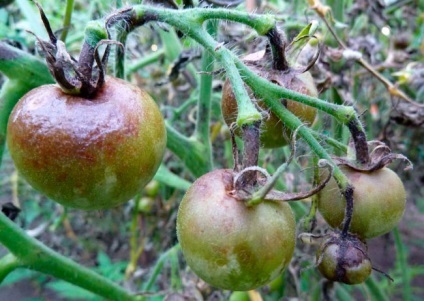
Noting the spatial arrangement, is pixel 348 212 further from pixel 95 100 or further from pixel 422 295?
pixel 422 295

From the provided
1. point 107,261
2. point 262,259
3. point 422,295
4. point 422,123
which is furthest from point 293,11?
point 422,295

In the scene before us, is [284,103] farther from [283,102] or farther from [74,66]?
[74,66]

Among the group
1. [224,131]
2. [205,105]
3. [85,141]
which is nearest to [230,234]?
[85,141]

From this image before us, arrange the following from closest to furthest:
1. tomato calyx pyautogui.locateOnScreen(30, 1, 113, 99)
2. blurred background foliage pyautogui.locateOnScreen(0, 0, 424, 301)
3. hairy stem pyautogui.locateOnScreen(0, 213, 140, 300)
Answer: tomato calyx pyautogui.locateOnScreen(30, 1, 113, 99) < hairy stem pyautogui.locateOnScreen(0, 213, 140, 300) < blurred background foliage pyautogui.locateOnScreen(0, 0, 424, 301)

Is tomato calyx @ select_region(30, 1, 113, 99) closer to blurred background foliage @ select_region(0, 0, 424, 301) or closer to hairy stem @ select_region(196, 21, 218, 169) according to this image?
blurred background foliage @ select_region(0, 0, 424, 301)

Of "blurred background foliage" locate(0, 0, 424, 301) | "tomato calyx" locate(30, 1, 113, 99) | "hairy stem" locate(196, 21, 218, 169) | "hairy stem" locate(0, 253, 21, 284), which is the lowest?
"blurred background foliage" locate(0, 0, 424, 301)

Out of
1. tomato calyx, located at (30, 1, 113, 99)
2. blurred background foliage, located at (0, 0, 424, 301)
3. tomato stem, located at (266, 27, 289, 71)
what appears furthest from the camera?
blurred background foliage, located at (0, 0, 424, 301)

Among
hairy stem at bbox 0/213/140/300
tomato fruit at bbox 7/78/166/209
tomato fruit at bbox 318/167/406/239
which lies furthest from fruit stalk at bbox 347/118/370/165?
hairy stem at bbox 0/213/140/300
